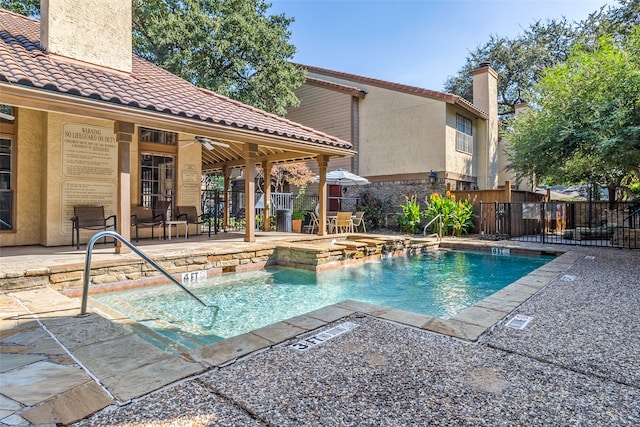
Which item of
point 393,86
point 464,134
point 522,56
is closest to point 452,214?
point 464,134

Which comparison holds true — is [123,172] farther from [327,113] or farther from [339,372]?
[327,113]

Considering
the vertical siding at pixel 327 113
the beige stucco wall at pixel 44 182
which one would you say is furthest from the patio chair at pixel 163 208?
the vertical siding at pixel 327 113

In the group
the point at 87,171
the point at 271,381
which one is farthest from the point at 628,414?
the point at 87,171

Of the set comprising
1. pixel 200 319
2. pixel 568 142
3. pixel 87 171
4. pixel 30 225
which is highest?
pixel 568 142

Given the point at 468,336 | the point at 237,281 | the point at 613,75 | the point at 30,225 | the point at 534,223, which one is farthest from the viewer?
the point at 534,223

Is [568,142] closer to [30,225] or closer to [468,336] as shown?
[468,336]

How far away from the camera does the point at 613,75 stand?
8859mm

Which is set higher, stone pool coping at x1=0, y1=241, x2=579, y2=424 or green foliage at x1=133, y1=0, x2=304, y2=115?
green foliage at x1=133, y1=0, x2=304, y2=115

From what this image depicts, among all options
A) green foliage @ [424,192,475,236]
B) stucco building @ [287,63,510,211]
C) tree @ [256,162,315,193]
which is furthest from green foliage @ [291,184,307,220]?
green foliage @ [424,192,475,236]

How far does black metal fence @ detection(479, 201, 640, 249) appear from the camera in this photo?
10.0 meters

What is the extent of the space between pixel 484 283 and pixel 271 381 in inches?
223

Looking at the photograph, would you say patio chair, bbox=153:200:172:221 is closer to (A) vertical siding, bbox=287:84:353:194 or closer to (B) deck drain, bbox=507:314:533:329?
(B) deck drain, bbox=507:314:533:329

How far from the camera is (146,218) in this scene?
847 cm

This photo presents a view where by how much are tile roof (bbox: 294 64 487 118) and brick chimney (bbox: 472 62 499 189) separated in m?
0.78
